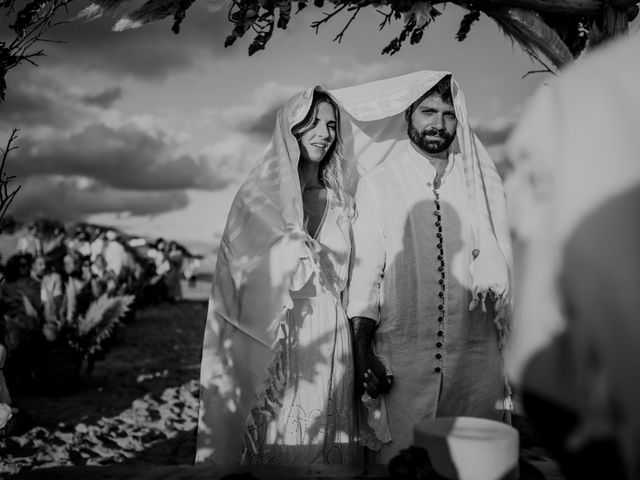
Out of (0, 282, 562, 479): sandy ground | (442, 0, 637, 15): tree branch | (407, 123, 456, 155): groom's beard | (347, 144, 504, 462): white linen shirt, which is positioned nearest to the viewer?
(442, 0, 637, 15): tree branch

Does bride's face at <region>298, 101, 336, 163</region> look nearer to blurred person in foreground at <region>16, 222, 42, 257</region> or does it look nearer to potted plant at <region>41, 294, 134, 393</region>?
potted plant at <region>41, 294, 134, 393</region>

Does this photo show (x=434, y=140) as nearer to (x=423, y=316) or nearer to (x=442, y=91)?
(x=442, y=91)

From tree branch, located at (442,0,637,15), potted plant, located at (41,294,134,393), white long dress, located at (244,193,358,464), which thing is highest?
tree branch, located at (442,0,637,15)

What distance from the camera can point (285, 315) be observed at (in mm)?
2832

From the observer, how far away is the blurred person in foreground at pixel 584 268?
65cm

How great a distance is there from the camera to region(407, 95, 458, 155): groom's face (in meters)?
3.01

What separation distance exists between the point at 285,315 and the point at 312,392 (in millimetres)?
401

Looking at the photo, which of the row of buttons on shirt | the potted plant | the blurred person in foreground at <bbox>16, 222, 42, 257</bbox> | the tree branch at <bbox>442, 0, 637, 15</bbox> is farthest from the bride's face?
the blurred person in foreground at <bbox>16, 222, 42, 257</bbox>

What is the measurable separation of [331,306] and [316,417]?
545mm

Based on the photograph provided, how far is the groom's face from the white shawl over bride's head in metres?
0.05

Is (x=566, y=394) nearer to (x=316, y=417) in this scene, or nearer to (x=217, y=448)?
(x=316, y=417)

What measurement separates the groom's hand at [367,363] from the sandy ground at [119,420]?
4.47ft

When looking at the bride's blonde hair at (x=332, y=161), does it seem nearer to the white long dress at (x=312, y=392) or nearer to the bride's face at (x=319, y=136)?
the bride's face at (x=319, y=136)

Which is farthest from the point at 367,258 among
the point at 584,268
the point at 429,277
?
the point at 584,268
